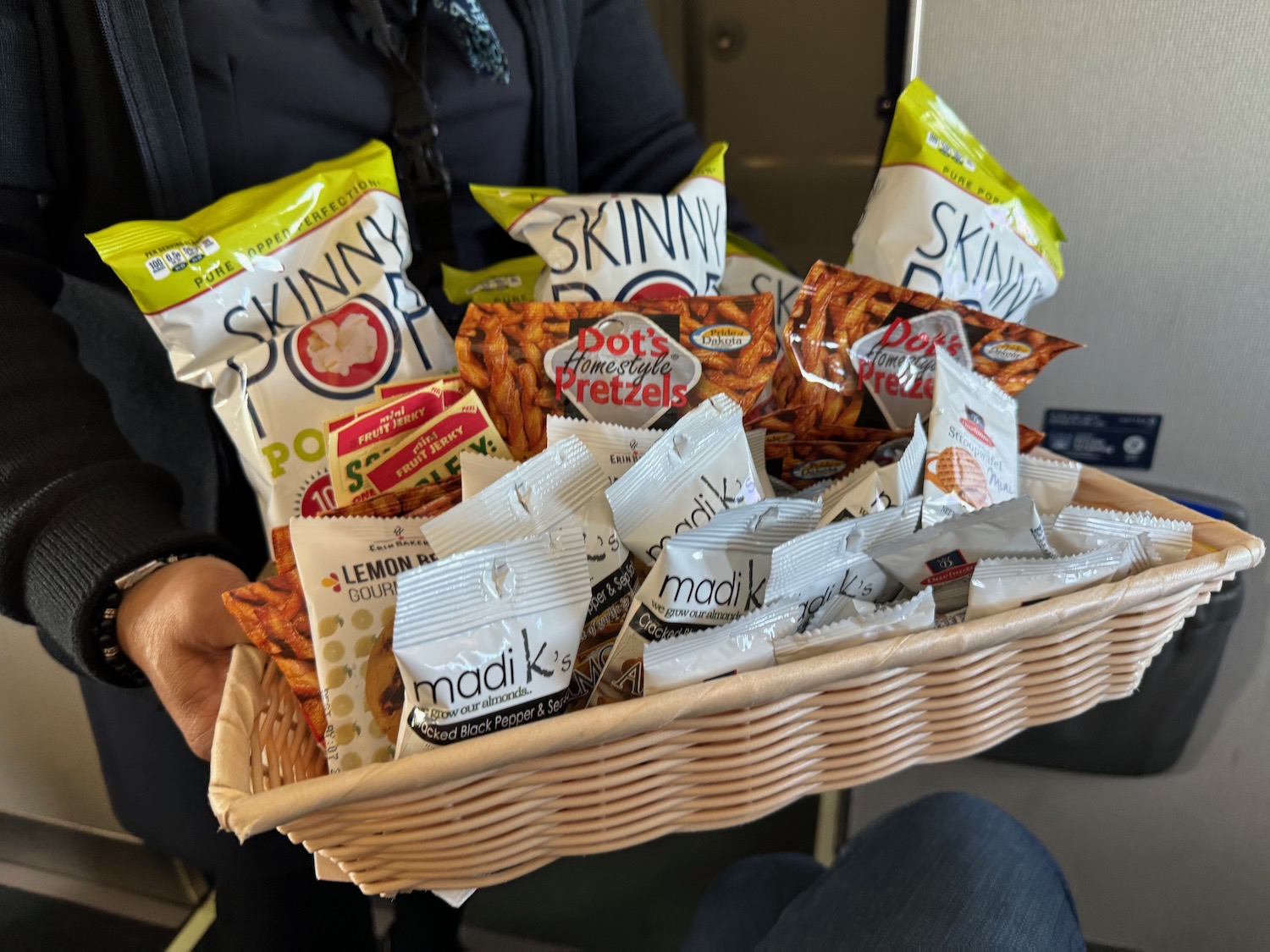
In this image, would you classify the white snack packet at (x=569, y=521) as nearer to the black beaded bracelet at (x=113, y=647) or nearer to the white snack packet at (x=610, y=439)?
the white snack packet at (x=610, y=439)

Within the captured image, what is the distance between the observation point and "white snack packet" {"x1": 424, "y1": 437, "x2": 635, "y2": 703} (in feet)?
1.54

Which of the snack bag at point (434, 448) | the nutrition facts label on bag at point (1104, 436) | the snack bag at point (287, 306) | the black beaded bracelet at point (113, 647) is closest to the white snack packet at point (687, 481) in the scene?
the snack bag at point (434, 448)

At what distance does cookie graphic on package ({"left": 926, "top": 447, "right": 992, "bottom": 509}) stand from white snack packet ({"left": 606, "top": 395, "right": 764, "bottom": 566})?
0.13 metres

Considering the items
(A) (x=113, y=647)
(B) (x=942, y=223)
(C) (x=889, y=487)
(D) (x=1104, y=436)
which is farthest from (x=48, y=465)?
(D) (x=1104, y=436)

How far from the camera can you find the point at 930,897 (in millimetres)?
624

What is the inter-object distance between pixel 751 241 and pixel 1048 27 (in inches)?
12.9

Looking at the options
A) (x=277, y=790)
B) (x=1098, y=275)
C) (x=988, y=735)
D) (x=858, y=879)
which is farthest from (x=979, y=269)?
(x=277, y=790)

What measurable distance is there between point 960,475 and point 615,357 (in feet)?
0.84

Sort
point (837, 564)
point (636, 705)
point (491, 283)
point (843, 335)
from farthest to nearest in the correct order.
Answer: point (491, 283) < point (843, 335) < point (837, 564) < point (636, 705)

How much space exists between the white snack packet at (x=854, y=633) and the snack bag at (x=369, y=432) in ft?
0.95

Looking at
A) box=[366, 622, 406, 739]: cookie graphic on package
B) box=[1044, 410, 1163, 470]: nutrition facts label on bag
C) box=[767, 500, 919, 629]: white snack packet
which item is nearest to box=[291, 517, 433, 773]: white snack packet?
box=[366, 622, 406, 739]: cookie graphic on package

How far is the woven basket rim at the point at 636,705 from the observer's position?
1.18ft

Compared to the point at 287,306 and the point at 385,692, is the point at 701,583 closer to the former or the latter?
the point at 385,692

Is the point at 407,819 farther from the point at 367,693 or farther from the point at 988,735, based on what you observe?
the point at 988,735
